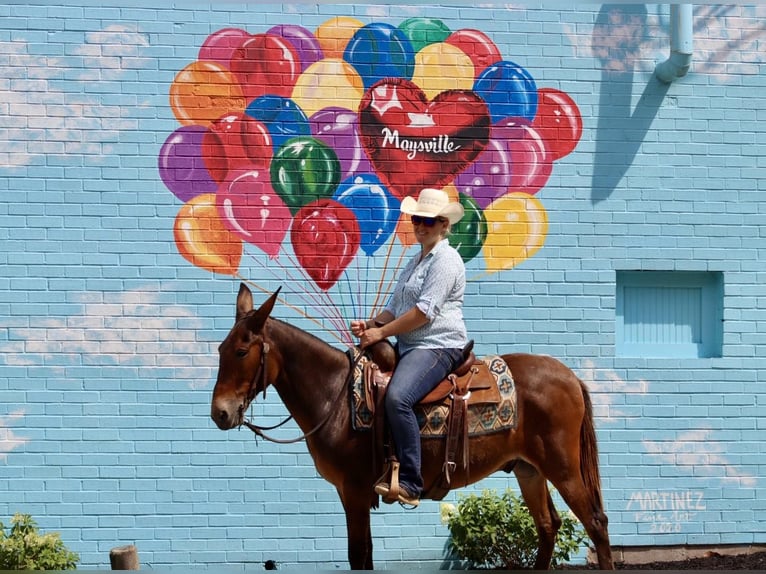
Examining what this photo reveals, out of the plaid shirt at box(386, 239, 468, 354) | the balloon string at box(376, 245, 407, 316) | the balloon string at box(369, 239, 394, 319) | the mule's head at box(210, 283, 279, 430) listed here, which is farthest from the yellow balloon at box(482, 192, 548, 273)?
the mule's head at box(210, 283, 279, 430)

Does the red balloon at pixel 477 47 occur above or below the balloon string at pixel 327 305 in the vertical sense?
above

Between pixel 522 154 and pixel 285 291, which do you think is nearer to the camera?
pixel 285 291

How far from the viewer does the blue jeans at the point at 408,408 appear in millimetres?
6004

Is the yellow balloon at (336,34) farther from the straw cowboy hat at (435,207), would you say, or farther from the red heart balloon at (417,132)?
the straw cowboy hat at (435,207)

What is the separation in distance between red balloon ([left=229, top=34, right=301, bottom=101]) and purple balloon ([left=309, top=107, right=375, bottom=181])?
34cm

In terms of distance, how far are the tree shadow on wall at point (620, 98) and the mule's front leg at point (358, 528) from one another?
3.71m

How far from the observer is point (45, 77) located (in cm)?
795

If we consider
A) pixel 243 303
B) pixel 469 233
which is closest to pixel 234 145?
pixel 469 233

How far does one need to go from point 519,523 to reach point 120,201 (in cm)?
393

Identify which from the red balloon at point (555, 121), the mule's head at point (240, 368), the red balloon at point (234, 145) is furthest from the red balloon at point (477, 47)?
the mule's head at point (240, 368)

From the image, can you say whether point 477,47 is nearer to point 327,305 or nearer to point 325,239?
point 325,239

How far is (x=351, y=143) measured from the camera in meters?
8.16

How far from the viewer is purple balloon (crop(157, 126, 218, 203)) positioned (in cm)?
802

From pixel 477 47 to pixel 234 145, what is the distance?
6.95ft
